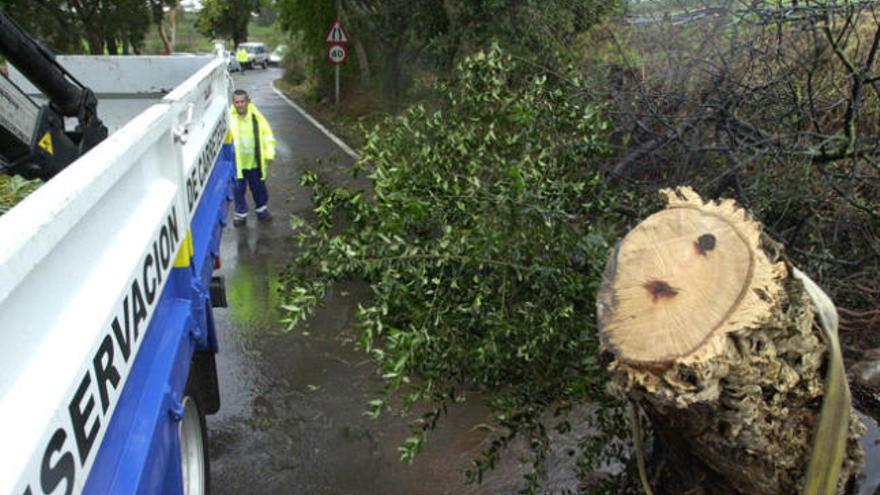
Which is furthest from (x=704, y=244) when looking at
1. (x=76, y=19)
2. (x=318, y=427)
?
(x=76, y=19)

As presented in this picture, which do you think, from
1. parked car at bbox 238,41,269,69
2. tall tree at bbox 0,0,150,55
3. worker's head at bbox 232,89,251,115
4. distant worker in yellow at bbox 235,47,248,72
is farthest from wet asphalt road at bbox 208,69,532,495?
parked car at bbox 238,41,269,69

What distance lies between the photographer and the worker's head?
902 cm

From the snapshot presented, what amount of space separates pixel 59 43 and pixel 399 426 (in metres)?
25.9

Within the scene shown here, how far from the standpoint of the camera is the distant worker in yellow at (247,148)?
9164 mm

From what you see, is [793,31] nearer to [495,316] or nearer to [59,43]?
[495,316]

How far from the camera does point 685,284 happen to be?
2041 millimetres

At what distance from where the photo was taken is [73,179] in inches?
70.6

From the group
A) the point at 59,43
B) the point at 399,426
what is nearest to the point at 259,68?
the point at 59,43

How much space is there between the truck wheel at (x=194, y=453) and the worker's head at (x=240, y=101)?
21.3 feet

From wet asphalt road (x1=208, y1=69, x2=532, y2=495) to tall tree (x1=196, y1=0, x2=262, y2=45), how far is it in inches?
1810

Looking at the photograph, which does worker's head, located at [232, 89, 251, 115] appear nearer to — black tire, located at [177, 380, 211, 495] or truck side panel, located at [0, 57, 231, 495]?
truck side panel, located at [0, 57, 231, 495]

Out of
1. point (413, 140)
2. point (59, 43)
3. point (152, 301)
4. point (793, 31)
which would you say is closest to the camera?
point (152, 301)

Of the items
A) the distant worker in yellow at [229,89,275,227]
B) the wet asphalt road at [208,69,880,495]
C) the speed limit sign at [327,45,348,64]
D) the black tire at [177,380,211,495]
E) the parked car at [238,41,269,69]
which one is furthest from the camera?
the parked car at [238,41,269,69]

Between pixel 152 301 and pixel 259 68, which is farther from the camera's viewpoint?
pixel 259 68
